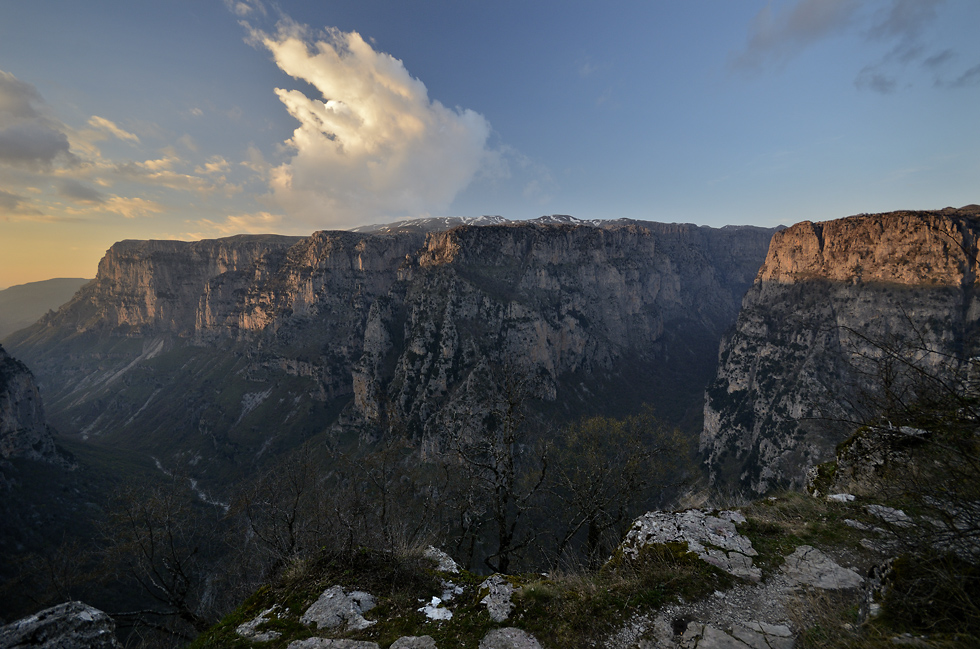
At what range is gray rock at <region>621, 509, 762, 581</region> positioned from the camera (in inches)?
274

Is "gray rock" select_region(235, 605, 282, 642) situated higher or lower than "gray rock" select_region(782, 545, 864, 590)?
lower

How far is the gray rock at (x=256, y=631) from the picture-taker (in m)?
5.77

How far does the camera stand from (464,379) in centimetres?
10588

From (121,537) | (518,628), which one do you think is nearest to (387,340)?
(121,537)

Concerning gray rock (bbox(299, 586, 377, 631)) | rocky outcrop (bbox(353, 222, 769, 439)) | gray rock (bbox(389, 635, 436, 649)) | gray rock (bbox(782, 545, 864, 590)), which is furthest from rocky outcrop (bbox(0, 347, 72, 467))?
gray rock (bbox(782, 545, 864, 590))

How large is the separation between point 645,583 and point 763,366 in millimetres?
127405

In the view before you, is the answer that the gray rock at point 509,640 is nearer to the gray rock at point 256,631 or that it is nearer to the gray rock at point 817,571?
the gray rock at point 256,631

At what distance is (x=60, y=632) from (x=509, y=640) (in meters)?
7.09

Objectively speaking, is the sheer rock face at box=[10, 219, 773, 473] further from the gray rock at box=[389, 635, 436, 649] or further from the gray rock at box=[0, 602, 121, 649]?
the gray rock at box=[389, 635, 436, 649]

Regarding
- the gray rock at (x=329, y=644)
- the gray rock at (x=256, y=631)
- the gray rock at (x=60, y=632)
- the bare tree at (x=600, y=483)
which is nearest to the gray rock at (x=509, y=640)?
the gray rock at (x=329, y=644)

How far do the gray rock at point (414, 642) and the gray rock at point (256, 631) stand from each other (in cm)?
212

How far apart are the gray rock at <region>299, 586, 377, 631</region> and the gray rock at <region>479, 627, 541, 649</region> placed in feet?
6.53

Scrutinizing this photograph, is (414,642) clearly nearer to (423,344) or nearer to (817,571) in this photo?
(817,571)

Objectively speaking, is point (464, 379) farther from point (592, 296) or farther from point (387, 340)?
point (592, 296)
